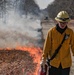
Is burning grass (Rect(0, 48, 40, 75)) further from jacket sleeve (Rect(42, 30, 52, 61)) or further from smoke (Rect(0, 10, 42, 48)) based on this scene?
jacket sleeve (Rect(42, 30, 52, 61))

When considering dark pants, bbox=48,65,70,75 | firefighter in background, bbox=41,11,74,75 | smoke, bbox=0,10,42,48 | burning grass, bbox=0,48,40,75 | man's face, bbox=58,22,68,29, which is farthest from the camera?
smoke, bbox=0,10,42,48

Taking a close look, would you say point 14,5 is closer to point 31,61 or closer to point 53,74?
point 31,61

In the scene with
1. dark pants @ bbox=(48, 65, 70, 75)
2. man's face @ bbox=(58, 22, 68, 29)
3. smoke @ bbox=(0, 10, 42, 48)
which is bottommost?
smoke @ bbox=(0, 10, 42, 48)

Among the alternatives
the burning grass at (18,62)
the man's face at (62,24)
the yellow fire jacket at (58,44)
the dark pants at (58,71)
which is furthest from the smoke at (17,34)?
the man's face at (62,24)

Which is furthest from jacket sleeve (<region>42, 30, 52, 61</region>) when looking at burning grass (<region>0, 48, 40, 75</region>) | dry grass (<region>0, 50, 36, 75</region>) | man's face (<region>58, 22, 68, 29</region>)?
dry grass (<region>0, 50, 36, 75</region>)

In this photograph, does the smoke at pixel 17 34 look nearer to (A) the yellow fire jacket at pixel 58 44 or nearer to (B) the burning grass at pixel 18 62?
(B) the burning grass at pixel 18 62

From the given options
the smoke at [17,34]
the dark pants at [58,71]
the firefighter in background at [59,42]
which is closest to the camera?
the firefighter in background at [59,42]

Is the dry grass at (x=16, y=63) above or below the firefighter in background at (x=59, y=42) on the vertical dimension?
below

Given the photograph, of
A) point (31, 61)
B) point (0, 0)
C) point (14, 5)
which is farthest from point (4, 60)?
point (14, 5)

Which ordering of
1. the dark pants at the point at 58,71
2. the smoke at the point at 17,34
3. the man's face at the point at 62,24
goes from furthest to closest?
the smoke at the point at 17,34 → the dark pants at the point at 58,71 → the man's face at the point at 62,24

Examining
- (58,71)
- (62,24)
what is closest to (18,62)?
(58,71)

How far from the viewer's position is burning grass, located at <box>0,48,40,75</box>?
1014 cm

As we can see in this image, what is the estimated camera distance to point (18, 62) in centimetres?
1161

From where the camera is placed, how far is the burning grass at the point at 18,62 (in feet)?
33.3
